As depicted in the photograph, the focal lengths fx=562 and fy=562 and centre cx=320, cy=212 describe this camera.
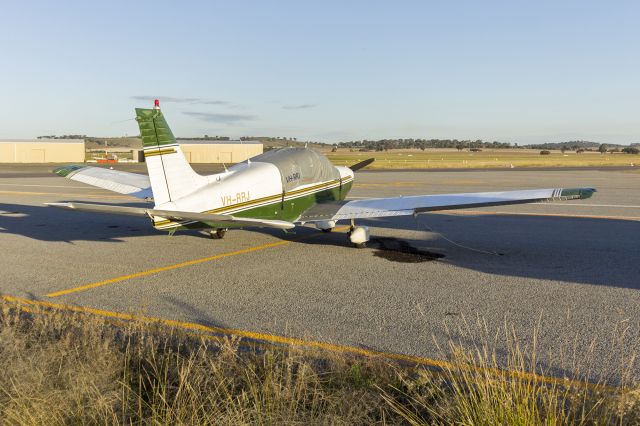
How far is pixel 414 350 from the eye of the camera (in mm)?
6082

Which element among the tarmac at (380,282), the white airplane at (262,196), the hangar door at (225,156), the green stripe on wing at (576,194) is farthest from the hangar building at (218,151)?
the green stripe on wing at (576,194)

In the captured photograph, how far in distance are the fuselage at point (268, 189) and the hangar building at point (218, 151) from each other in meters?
74.2

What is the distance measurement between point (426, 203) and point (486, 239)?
95.8 inches

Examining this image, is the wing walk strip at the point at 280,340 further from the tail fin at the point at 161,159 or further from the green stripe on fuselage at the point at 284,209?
the green stripe on fuselage at the point at 284,209

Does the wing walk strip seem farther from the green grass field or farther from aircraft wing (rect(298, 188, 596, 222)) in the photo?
the green grass field

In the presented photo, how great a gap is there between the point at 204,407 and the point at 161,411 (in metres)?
0.31

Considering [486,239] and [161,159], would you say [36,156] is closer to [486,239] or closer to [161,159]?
[161,159]

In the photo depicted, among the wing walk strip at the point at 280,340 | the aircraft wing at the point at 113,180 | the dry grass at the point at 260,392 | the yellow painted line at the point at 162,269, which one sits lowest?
the yellow painted line at the point at 162,269

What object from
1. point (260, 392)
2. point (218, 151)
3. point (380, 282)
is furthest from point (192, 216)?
point (218, 151)

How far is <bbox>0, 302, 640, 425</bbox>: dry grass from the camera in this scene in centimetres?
373

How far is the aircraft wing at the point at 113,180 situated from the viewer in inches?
620

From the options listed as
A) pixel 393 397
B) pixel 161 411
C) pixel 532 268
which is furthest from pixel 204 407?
pixel 532 268

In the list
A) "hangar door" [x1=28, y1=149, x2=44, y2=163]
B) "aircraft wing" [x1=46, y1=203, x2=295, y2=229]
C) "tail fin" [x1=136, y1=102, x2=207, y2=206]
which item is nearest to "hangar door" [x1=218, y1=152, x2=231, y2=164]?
"hangar door" [x1=28, y1=149, x2=44, y2=163]

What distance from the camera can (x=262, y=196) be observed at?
12.4 metres
